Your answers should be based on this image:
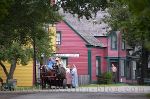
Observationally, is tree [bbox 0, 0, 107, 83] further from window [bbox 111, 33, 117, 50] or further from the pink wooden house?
window [bbox 111, 33, 117, 50]

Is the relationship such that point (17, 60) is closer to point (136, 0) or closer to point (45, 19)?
point (45, 19)

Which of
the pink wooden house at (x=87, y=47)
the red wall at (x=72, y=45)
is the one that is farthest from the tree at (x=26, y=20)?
the red wall at (x=72, y=45)

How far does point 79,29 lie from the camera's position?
53312mm

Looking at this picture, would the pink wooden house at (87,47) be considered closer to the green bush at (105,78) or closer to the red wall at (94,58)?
the red wall at (94,58)

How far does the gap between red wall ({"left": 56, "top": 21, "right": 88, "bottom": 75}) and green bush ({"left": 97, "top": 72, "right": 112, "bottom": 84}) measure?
5.22 feet

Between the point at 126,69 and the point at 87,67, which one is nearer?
the point at 87,67

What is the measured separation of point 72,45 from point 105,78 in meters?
4.71

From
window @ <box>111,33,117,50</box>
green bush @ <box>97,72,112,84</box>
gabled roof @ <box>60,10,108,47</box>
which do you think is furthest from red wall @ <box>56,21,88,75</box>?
window @ <box>111,33,117,50</box>

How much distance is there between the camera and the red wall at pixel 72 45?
170ft

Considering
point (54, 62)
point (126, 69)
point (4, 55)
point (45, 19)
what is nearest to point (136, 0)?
point (45, 19)

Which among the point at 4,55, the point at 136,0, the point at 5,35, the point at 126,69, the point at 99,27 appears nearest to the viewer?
the point at 136,0

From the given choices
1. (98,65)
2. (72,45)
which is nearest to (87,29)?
(72,45)

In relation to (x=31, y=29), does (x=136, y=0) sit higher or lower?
lower

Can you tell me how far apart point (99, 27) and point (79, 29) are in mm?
3539
